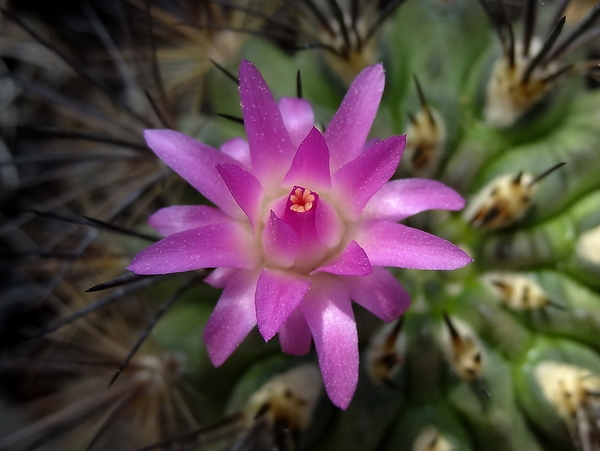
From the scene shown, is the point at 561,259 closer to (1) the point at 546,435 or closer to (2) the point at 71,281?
(1) the point at 546,435

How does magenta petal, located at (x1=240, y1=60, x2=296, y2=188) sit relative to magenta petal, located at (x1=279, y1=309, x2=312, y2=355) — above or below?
above

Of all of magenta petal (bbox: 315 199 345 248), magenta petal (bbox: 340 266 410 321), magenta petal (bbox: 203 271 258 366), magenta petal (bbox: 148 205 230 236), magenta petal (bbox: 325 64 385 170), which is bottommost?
magenta petal (bbox: 203 271 258 366)

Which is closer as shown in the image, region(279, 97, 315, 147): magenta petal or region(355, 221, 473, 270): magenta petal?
region(355, 221, 473, 270): magenta petal

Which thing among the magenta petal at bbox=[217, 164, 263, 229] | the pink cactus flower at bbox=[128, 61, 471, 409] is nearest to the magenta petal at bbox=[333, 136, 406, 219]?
the pink cactus flower at bbox=[128, 61, 471, 409]

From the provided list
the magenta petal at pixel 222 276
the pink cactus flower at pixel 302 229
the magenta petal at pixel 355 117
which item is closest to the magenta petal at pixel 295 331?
the pink cactus flower at pixel 302 229

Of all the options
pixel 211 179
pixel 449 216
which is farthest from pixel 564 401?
pixel 211 179

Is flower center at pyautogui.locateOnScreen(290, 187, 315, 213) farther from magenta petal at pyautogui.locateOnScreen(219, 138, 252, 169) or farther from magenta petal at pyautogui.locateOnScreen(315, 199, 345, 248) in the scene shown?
magenta petal at pyautogui.locateOnScreen(219, 138, 252, 169)

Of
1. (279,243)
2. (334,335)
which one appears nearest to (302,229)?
(279,243)
